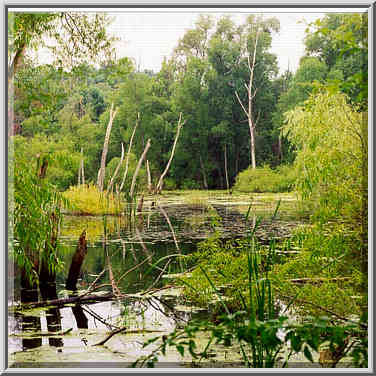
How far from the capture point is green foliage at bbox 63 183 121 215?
3787 millimetres

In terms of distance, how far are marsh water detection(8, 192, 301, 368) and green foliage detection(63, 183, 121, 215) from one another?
8 centimetres

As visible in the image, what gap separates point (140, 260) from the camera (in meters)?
3.93

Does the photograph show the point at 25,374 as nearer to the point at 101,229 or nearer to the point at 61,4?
the point at 101,229

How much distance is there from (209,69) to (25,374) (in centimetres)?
241

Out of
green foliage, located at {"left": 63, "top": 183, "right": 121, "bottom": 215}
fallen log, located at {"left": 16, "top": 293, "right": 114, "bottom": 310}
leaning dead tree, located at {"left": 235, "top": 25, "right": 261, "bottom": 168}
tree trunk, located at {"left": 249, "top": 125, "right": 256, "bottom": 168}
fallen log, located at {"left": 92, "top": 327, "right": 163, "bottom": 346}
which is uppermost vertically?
leaning dead tree, located at {"left": 235, "top": 25, "right": 261, "bottom": 168}

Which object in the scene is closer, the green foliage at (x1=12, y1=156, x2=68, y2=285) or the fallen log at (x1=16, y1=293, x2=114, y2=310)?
the green foliage at (x1=12, y1=156, x2=68, y2=285)

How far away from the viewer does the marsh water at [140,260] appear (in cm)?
319

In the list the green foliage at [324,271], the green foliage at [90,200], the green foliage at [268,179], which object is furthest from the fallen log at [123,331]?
the green foliage at [268,179]

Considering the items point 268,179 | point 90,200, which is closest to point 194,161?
point 268,179

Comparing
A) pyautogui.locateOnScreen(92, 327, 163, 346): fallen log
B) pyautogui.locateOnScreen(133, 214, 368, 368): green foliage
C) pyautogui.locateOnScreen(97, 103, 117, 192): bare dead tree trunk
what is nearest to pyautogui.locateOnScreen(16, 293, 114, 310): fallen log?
pyautogui.locateOnScreen(92, 327, 163, 346): fallen log

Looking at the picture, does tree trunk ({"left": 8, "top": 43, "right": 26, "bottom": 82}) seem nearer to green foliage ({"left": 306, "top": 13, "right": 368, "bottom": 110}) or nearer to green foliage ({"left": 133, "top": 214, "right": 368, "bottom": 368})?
green foliage ({"left": 133, "top": 214, "right": 368, "bottom": 368})

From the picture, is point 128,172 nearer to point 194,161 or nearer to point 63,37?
point 194,161

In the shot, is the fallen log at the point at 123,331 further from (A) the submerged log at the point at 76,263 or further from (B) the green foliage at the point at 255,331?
(A) the submerged log at the point at 76,263

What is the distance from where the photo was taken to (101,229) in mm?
3928
